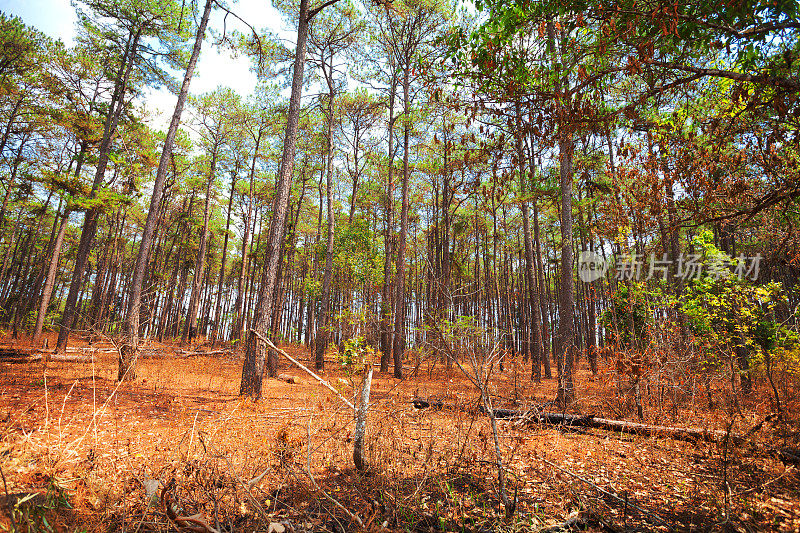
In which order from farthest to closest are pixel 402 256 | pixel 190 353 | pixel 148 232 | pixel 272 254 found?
pixel 190 353
pixel 402 256
pixel 148 232
pixel 272 254

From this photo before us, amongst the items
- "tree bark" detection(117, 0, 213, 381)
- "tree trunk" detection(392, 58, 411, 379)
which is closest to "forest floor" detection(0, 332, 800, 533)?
"tree bark" detection(117, 0, 213, 381)

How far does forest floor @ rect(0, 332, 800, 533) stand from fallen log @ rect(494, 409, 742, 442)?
154 mm

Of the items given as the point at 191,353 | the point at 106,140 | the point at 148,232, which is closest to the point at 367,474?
the point at 148,232

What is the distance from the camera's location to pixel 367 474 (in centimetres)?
412

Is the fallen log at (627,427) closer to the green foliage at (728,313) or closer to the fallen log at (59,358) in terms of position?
the green foliage at (728,313)

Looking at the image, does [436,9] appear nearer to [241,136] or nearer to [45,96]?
[241,136]

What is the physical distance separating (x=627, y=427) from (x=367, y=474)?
4981mm

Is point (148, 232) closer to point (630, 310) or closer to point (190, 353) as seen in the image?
point (190, 353)

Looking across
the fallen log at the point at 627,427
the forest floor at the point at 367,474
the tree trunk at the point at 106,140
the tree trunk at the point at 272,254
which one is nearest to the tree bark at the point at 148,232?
the forest floor at the point at 367,474

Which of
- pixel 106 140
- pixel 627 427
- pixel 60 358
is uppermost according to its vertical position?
pixel 106 140

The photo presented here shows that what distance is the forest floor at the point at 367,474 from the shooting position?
3.02 meters

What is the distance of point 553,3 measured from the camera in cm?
364

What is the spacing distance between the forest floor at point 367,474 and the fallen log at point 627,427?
0.15 m

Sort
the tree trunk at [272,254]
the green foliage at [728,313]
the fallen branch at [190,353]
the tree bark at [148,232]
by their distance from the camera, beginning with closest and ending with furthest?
1. the green foliage at [728,313]
2. the tree trunk at [272,254]
3. the tree bark at [148,232]
4. the fallen branch at [190,353]
